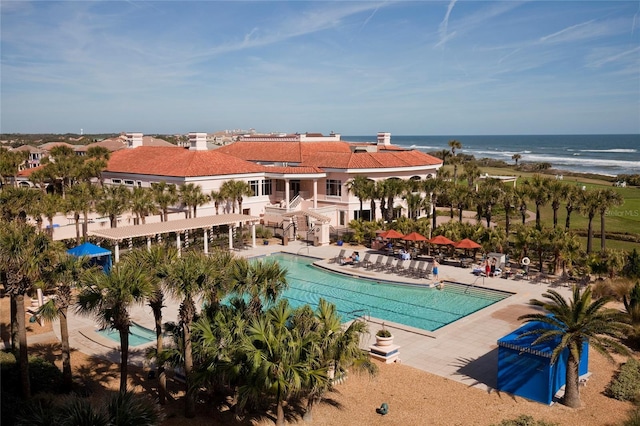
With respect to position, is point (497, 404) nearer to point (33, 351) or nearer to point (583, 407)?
point (583, 407)

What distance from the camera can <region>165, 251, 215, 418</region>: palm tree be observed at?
12398 mm

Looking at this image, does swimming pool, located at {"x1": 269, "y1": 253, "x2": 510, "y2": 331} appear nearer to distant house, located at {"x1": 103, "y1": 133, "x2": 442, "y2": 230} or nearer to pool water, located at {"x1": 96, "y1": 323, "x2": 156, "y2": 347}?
pool water, located at {"x1": 96, "y1": 323, "x2": 156, "y2": 347}

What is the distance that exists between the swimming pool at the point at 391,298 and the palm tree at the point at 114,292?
984cm

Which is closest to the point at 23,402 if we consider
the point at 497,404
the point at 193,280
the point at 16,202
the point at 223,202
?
the point at 193,280

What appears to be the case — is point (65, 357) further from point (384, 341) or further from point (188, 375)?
point (384, 341)

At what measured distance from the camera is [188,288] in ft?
40.5

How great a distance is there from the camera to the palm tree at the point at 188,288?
40.7ft

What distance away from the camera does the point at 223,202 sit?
39.3 meters

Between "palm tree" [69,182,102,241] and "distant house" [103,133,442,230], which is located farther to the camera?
"distant house" [103,133,442,230]

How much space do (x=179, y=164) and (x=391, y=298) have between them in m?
23.0

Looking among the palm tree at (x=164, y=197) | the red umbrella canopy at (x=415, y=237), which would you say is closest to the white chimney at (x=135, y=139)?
the palm tree at (x=164, y=197)

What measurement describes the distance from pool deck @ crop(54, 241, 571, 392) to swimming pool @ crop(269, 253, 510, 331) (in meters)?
0.93

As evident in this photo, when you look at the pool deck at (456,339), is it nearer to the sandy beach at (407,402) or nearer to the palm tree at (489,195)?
the sandy beach at (407,402)

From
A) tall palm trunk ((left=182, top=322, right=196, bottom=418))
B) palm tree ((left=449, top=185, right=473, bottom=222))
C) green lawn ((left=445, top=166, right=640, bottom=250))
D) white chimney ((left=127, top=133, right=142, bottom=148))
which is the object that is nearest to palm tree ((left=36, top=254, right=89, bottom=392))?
tall palm trunk ((left=182, top=322, right=196, bottom=418))
